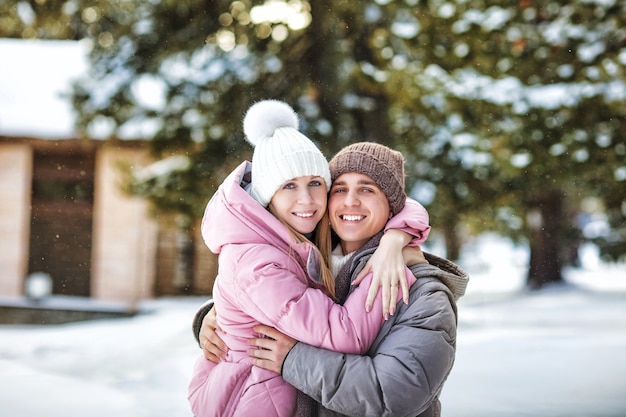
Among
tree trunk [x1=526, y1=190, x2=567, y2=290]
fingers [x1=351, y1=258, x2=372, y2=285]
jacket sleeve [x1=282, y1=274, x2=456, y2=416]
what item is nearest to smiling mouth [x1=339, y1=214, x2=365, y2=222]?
fingers [x1=351, y1=258, x2=372, y2=285]

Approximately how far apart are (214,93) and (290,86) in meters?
0.56

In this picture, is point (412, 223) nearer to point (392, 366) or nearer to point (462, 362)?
point (392, 366)

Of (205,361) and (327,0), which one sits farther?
(327,0)

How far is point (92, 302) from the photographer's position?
6129 mm

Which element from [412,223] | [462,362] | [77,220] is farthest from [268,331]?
[77,220]

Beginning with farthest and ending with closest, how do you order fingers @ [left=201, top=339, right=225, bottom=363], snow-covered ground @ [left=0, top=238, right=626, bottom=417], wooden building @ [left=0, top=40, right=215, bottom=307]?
wooden building @ [left=0, top=40, right=215, bottom=307] < snow-covered ground @ [left=0, top=238, right=626, bottom=417] < fingers @ [left=201, top=339, right=225, bottom=363]

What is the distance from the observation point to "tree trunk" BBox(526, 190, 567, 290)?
239 inches

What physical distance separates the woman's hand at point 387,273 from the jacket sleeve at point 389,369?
5 centimetres

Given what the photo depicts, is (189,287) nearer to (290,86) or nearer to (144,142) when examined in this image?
(144,142)

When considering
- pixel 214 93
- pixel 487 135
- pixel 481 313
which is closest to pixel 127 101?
pixel 214 93

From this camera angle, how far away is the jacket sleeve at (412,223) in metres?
1.37

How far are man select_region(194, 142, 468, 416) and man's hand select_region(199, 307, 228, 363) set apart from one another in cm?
13

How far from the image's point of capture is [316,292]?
1263 mm

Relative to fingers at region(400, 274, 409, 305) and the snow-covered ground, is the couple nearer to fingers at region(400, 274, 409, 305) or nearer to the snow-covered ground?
fingers at region(400, 274, 409, 305)
